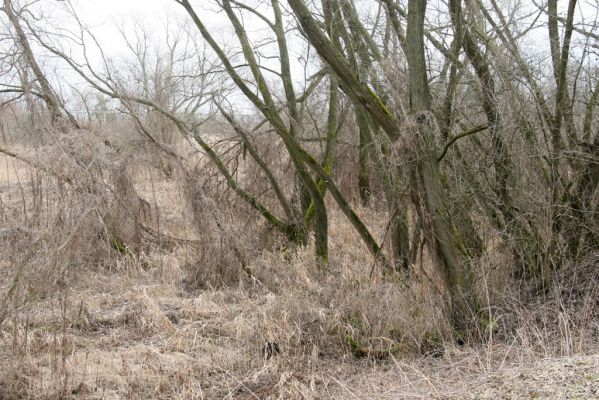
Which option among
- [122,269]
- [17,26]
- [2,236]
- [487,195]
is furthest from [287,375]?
[17,26]

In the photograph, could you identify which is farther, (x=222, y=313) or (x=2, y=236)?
(x=2, y=236)

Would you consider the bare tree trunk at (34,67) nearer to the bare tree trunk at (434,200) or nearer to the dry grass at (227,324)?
the dry grass at (227,324)

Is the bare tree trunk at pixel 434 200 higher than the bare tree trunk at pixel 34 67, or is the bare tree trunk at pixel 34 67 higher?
the bare tree trunk at pixel 34 67

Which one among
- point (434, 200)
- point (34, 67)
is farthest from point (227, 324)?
point (34, 67)

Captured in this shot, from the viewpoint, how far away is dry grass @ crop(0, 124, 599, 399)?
4.98 meters

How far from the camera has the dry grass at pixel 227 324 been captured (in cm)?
498

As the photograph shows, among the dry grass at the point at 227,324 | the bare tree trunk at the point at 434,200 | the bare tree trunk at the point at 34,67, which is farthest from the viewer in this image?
the bare tree trunk at the point at 34,67

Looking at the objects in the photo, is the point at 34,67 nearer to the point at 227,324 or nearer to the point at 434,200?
the point at 227,324

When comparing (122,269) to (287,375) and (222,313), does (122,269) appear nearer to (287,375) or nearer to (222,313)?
(222,313)

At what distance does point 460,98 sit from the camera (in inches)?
275

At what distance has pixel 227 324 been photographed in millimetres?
6602

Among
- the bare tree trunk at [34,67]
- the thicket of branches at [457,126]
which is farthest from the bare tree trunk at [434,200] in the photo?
the bare tree trunk at [34,67]

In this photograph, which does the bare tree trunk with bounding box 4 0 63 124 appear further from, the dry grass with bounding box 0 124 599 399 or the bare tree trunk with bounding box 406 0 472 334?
the bare tree trunk with bounding box 406 0 472 334

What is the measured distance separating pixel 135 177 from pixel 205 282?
221 centimetres
